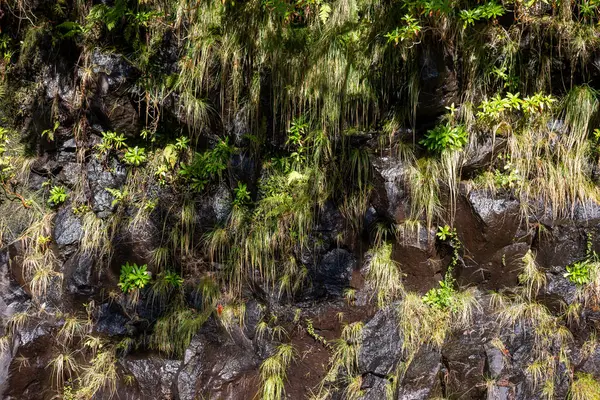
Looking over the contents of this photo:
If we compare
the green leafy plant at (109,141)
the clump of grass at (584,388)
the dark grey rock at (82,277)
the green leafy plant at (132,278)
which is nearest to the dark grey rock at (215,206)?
the green leafy plant at (132,278)

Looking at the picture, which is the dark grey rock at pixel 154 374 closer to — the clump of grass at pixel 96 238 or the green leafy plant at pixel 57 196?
the clump of grass at pixel 96 238

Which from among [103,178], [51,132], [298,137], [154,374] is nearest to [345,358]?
[154,374]

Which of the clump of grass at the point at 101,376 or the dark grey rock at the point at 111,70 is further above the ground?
the dark grey rock at the point at 111,70

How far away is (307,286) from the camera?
13.6 ft

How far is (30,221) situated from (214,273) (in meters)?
1.95

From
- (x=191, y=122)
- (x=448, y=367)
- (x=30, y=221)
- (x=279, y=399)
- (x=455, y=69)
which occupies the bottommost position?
(x=279, y=399)

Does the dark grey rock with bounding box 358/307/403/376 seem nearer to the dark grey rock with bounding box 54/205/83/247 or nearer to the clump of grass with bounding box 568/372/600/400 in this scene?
the clump of grass with bounding box 568/372/600/400

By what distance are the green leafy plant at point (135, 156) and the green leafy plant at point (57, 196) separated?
2.37 ft

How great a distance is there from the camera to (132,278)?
4285 millimetres

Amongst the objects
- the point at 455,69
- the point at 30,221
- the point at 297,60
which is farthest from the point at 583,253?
the point at 30,221

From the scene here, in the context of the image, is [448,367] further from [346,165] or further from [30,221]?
[30,221]

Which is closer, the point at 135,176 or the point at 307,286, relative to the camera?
the point at 307,286

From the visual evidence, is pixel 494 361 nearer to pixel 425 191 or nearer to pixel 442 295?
pixel 442 295

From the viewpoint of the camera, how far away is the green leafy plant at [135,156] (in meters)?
4.52
